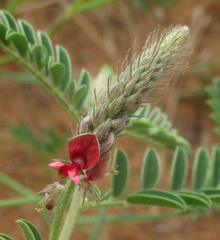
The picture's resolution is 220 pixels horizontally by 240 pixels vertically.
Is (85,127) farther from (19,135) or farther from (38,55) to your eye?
(19,135)

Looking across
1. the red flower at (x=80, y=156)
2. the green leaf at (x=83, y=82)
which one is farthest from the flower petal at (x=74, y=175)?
the green leaf at (x=83, y=82)

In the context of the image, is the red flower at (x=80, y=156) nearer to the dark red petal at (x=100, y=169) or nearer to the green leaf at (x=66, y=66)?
the dark red petal at (x=100, y=169)

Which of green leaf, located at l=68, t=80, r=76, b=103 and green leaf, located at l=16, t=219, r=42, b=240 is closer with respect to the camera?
green leaf, located at l=16, t=219, r=42, b=240

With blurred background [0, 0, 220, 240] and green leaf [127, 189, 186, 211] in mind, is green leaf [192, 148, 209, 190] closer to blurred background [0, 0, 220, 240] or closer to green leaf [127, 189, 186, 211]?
green leaf [127, 189, 186, 211]

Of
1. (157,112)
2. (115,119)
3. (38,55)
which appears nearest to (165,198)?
(115,119)

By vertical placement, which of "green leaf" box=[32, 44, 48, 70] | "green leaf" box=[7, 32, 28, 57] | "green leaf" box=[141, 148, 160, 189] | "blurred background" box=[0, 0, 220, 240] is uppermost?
"blurred background" box=[0, 0, 220, 240]

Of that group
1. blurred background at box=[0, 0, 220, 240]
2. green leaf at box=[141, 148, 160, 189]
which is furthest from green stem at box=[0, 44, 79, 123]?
blurred background at box=[0, 0, 220, 240]
